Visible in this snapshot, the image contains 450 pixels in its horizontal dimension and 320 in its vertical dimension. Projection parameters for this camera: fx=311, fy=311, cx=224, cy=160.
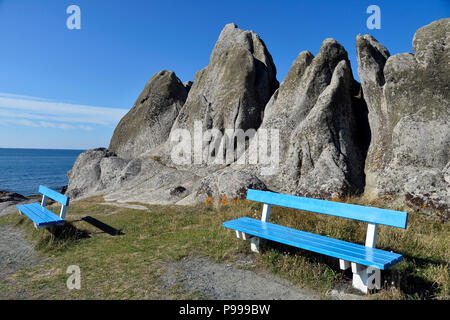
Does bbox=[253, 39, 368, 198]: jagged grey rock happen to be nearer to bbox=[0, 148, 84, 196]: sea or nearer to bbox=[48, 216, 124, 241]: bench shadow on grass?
bbox=[48, 216, 124, 241]: bench shadow on grass

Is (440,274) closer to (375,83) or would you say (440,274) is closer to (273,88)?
(375,83)

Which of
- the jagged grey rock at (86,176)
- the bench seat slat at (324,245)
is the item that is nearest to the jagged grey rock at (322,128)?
the bench seat slat at (324,245)

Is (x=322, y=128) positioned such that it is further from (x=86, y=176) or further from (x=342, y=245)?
(x=86, y=176)

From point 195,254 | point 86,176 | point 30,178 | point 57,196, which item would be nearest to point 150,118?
point 86,176

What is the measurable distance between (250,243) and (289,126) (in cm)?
1121

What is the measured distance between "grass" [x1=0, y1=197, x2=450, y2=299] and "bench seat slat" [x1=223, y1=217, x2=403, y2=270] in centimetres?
38

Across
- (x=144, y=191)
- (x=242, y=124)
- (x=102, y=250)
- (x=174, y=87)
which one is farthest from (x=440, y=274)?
(x=174, y=87)

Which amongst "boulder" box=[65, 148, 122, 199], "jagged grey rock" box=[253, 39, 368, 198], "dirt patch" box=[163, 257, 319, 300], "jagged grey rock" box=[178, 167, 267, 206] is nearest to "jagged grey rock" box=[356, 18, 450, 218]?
"jagged grey rock" box=[253, 39, 368, 198]

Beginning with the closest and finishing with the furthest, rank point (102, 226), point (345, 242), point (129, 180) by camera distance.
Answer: point (345, 242)
point (102, 226)
point (129, 180)

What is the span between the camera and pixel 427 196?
348 inches

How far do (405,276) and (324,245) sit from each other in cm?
123

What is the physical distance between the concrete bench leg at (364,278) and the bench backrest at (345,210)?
2.49 feet

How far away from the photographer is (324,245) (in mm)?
4859

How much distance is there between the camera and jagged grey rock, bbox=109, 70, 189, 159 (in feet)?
94.1
